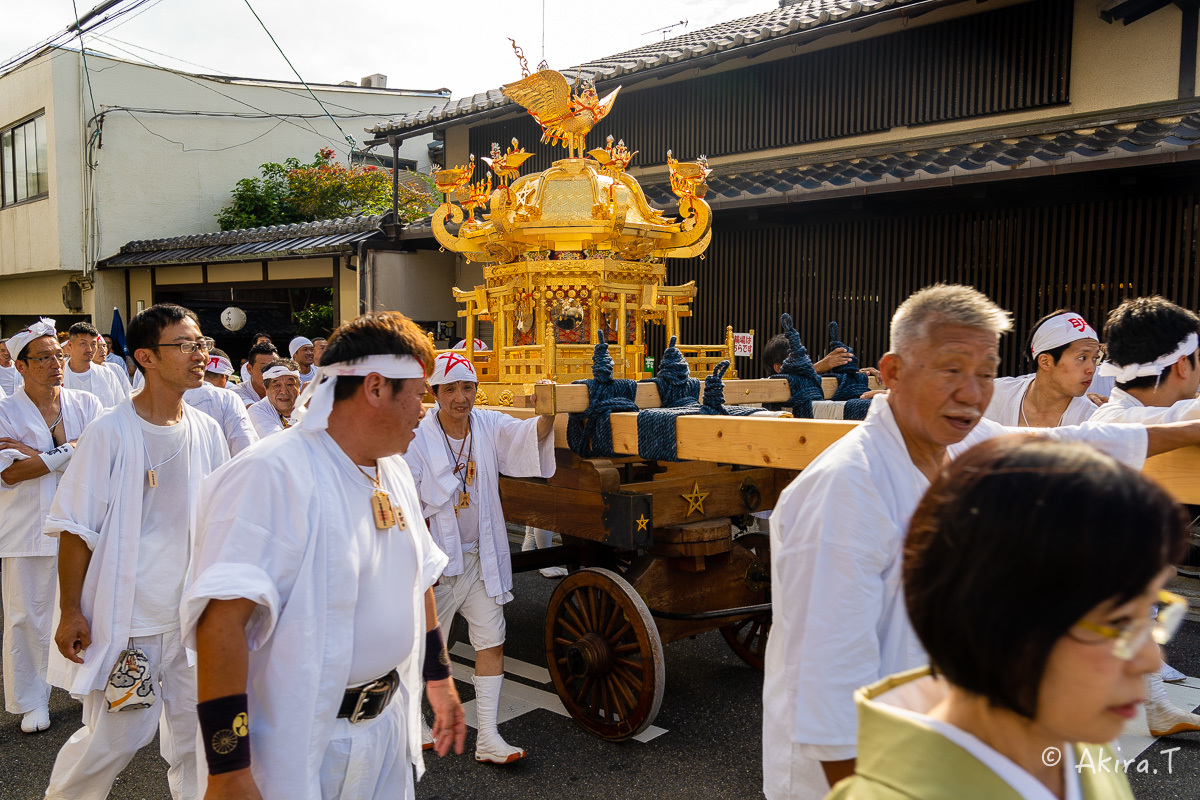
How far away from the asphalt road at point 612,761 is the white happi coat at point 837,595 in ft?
6.39

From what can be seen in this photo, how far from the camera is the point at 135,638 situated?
11.0 ft

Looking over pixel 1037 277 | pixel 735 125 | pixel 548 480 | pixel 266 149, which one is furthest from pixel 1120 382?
pixel 266 149

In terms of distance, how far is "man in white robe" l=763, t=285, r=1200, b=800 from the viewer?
→ 1.93 meters

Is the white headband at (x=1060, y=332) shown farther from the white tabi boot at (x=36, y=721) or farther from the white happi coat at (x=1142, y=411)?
the white tabi boot at (x=36, y=721)

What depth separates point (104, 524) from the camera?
3.36 meters

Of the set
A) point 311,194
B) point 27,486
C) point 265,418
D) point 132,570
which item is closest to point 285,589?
point 132,570

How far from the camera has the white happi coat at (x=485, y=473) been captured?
4250 millimetres

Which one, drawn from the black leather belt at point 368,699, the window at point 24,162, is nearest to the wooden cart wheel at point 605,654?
the black leather belt at point 368,699

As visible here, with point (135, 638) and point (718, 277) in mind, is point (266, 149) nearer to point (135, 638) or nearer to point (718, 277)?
point (718, 277)

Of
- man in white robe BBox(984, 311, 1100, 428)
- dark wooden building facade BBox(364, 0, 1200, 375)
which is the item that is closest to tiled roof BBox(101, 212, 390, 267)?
dark wooden building facade BBox(364, 0, 1200, 375)

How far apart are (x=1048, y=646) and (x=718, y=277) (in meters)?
9.23

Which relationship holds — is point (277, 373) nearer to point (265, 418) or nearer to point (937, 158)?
point (265, 418)

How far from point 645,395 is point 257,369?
14.9 feet

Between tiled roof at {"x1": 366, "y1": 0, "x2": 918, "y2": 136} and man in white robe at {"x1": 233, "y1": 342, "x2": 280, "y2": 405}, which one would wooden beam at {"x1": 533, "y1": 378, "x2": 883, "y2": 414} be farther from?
tiled roof at {"x1": 366, "y1": 0, "x2": 918, "y2": 136}
